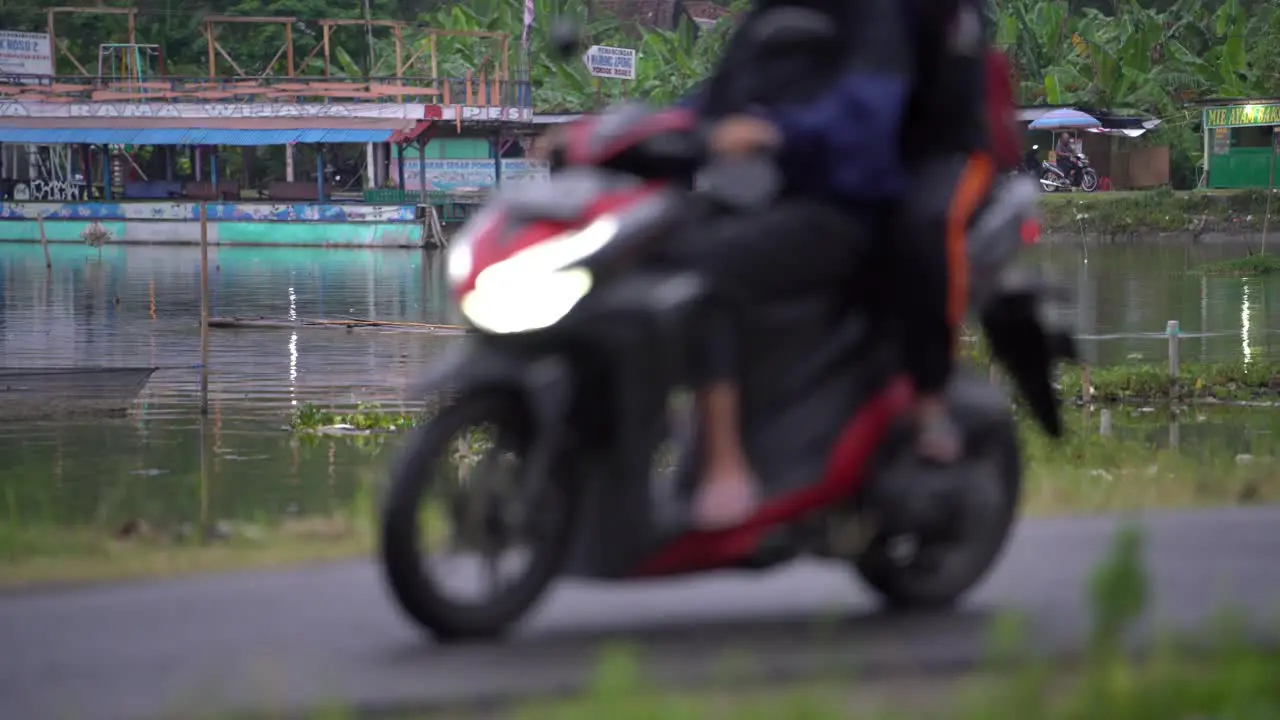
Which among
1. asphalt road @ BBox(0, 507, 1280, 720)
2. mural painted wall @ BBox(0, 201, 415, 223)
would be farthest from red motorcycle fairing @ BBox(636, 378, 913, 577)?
mural painted wall @ BBox(0, 201, 415, 223)

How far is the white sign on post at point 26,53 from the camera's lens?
58.8 m

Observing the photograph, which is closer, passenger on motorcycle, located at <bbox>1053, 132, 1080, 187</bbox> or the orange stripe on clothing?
the orange stripe on clothing

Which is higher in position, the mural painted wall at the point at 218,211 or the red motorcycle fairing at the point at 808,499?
the mural painted wall at the point at 218,211

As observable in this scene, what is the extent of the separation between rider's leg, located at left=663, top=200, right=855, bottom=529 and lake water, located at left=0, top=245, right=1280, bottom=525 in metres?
3.79

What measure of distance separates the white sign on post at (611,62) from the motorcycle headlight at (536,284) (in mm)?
48626

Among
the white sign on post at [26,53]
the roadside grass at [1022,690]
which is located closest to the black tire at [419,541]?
the roadside grass at [1022,690]

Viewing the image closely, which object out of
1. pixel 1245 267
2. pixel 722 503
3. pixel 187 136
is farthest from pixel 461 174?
pixel 722 503

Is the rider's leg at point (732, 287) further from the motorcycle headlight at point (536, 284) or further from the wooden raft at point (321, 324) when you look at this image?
the wooden raft at point (321, 324)

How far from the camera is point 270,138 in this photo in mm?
53500

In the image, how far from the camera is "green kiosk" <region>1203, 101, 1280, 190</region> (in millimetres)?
48719

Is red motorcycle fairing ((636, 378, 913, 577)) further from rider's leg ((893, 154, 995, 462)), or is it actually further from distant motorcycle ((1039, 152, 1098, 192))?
distant motorcycle ((1039, 152, 1098, 192))

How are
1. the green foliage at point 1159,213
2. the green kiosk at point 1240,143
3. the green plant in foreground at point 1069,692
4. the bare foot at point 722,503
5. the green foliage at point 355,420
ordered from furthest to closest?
the green kiosk at point 1240,143, the green foliage at point 1159,213, the green foliage at point 355,420, the bare foot at point 722,503, the green plant in foreground at point 1069,692

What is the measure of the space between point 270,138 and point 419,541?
50.6 metres

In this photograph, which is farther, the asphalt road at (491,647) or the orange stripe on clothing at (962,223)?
the orange stripe on clothing at (962,223)
